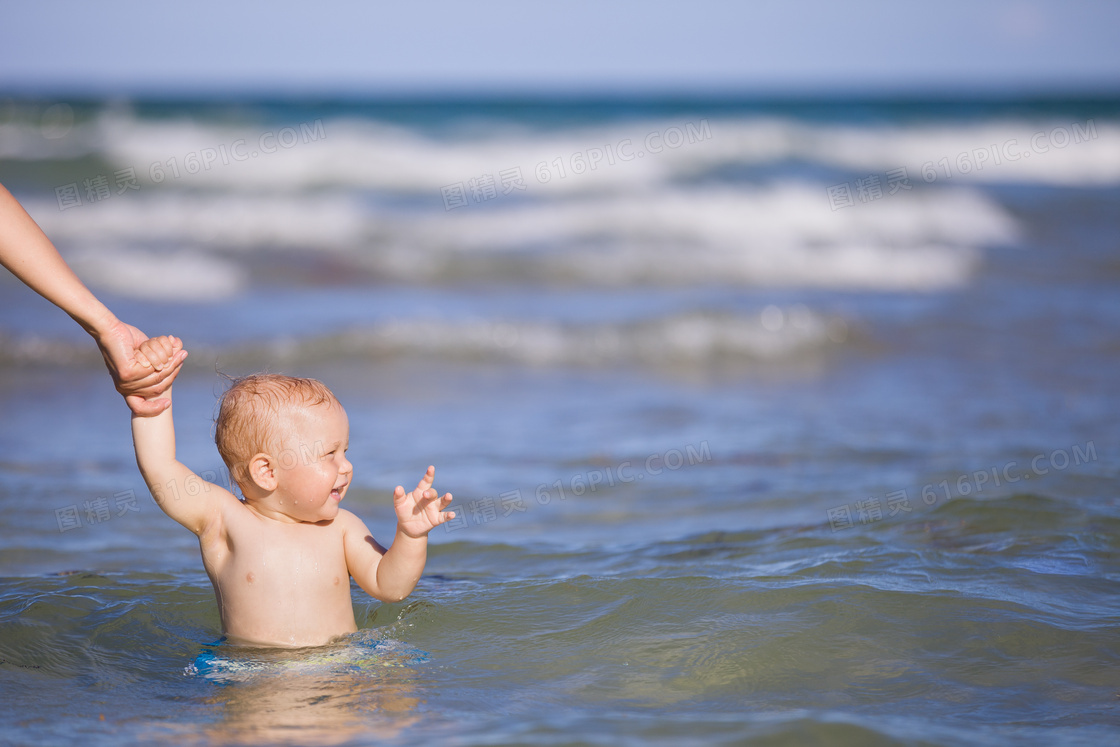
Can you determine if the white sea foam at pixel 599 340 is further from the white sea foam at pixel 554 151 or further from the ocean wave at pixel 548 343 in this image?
the white sea foam at pixel 554 151

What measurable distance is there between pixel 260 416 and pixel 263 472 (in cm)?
16

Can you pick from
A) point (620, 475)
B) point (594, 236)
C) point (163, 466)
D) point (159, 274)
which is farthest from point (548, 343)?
point (594, 236)

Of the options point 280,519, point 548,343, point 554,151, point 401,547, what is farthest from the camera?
point 554,151

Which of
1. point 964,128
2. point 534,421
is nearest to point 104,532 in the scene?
point 534,421

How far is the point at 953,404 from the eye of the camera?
248 inches

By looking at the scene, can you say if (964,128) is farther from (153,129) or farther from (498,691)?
(498,691)

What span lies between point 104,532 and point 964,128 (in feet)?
89.4

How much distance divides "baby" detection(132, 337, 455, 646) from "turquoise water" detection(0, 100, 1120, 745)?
150 mm

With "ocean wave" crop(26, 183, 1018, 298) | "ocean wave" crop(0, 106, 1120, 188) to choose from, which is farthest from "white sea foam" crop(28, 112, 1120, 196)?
"ocean wave" crop(26, 183, 1018, 298)

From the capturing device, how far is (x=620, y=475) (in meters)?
5.00

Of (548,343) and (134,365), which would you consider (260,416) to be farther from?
(548,343)

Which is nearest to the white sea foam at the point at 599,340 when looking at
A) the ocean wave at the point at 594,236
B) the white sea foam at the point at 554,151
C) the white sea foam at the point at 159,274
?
the ocean wave at the point at 594,236

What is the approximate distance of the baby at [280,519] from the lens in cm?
277

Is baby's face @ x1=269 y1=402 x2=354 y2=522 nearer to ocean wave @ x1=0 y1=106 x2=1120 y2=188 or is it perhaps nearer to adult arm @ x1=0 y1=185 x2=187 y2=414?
adult arm @ x1=0 y1=185 x2=187 y2=414
